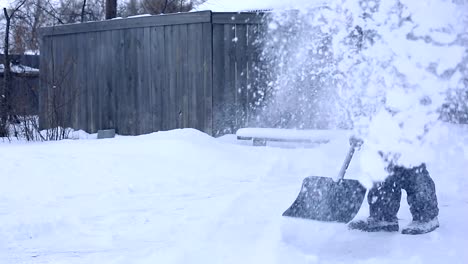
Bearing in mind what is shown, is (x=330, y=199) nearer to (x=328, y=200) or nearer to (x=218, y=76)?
(x=328, y=200)

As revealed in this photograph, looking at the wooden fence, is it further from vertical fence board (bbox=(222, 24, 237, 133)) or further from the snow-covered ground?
the snow-covered ground

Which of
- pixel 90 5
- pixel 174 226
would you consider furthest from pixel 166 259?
pixel 90 5

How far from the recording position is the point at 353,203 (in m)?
4.72

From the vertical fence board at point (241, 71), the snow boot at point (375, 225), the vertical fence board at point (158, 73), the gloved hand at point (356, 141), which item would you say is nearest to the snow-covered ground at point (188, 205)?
the snow boot at point (375, 225)

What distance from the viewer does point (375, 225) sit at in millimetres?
4574

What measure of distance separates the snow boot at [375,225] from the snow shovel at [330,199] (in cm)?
8

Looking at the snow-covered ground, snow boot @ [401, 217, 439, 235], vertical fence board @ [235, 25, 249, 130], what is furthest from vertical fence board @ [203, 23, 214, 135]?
snow boot @ [401, 217, 439, 235]

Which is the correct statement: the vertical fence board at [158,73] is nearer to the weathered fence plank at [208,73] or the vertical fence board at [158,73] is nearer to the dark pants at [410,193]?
the weathered fence plank at [208,73]

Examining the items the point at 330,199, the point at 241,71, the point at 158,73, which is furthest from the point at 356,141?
the point at 158,73

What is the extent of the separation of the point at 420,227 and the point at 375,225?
1.06ft

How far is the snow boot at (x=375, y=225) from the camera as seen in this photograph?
4555mm

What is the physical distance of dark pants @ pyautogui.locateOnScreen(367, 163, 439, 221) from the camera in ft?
14.6

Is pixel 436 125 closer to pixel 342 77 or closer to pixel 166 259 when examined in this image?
pixel 342 77

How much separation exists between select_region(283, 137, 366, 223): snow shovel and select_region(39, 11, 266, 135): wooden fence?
4.11 metres
